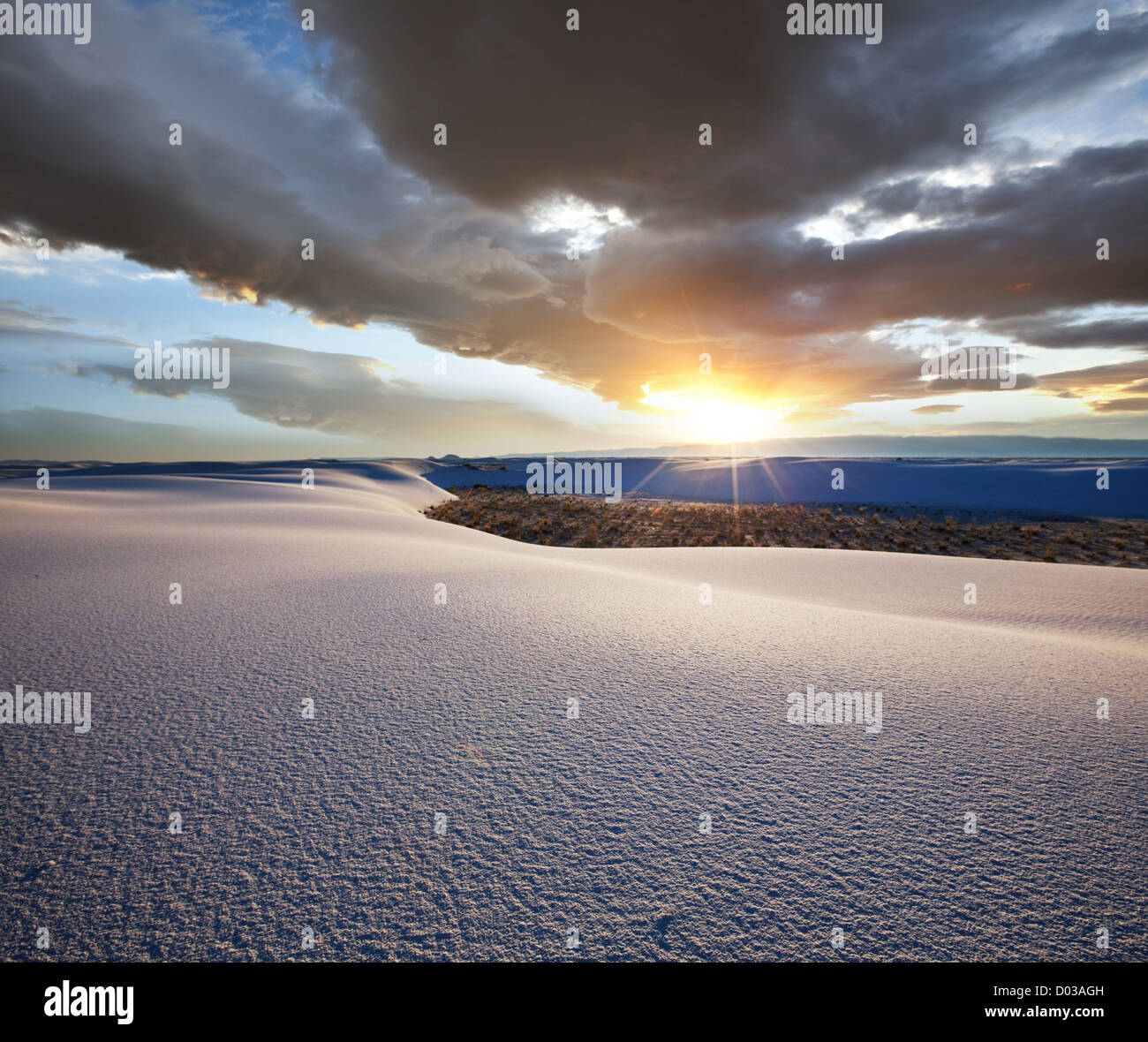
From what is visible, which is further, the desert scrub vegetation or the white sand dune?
the desert scrub vegetation

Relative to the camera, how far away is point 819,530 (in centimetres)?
2378

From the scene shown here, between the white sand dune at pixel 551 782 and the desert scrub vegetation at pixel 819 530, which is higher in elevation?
the desert scrub vegetation at pixel 819 530

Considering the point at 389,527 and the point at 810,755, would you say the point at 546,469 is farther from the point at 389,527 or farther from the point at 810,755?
the point at 810,755

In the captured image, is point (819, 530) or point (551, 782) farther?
point (819, 530)

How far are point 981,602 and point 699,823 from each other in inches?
290

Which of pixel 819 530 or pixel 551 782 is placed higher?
pixel 819 530

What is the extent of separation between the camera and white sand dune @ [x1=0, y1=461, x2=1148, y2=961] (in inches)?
85.8

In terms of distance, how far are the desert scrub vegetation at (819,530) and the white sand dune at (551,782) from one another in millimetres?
12071

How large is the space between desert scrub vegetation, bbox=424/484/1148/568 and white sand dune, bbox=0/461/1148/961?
1207 centimetres

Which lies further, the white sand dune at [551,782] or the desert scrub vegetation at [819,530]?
the desert scrub vegetation at [819,530]

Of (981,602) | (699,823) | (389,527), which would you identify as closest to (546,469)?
(389,527)

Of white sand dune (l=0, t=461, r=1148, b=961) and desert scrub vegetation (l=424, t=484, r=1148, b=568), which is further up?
desert scrub vegetation (l=424, t=484, r=1148, b=568)

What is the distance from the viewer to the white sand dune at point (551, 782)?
85.8 inches

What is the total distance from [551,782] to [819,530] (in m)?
23.6
